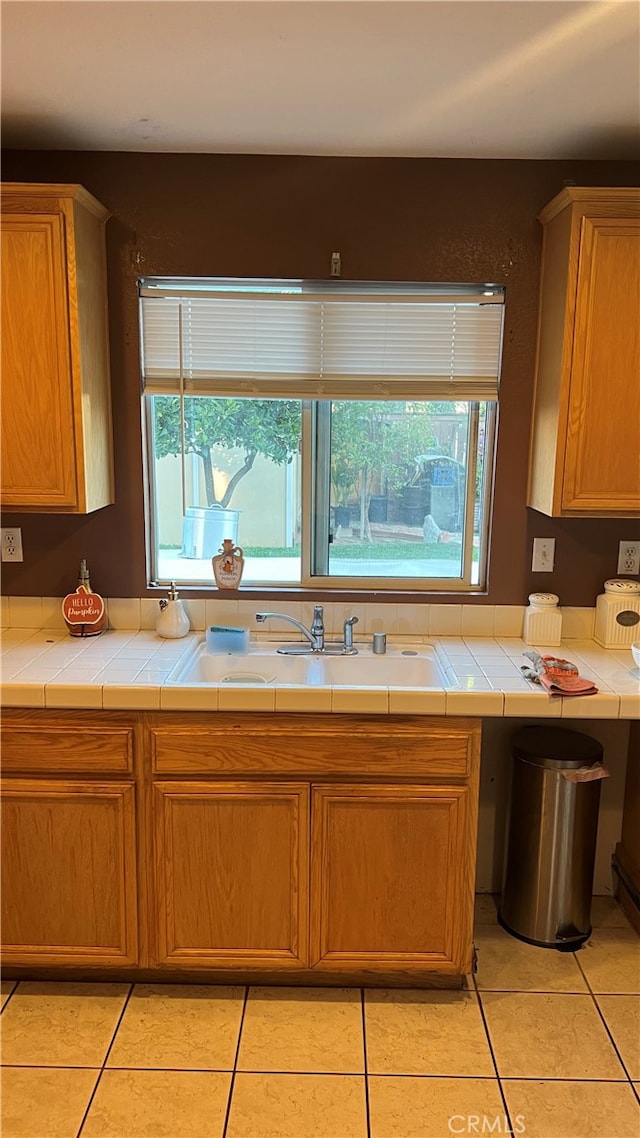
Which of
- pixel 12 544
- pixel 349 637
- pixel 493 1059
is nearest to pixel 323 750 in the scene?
pixel 349 637

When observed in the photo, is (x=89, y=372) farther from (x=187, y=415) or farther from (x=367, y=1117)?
(x=367, y=1117)

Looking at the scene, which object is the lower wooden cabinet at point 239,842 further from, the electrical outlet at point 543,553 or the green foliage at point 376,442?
the green foliage at point 376,442

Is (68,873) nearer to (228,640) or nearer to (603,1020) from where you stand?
(228,640)

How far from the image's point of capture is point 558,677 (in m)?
2.24

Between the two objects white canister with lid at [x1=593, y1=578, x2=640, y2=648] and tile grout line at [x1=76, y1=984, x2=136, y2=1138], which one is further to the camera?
white canister with lid at [x1=593, y1=578, x2=640, y2=648]

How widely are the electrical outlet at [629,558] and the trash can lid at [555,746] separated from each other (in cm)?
58

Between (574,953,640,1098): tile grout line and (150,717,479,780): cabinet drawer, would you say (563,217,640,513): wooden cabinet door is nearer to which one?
(150,717,479,780): cabinet drawer

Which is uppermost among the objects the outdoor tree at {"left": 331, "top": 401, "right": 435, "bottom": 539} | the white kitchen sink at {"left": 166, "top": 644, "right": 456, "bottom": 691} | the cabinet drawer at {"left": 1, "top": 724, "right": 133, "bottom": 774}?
the outdoor tree at {"left": 331, "top": 401, "right": 435, "bottom": 539}

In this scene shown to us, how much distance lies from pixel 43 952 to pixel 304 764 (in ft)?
3.10

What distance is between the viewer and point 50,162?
256 centimetres

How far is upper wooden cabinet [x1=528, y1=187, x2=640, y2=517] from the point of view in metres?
2.31

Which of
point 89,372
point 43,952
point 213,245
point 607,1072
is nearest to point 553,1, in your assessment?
point 213,245

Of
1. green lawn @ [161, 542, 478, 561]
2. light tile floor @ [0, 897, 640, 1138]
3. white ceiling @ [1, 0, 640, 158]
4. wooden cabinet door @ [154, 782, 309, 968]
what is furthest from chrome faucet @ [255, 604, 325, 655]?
white ceiling @ [1, 0, 640, 158]

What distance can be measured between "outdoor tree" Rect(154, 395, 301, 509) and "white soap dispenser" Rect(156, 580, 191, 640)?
49 centimetres
